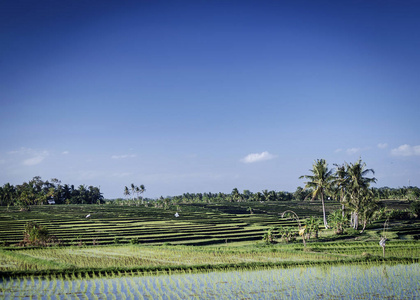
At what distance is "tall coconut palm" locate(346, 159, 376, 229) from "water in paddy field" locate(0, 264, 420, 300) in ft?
76.6

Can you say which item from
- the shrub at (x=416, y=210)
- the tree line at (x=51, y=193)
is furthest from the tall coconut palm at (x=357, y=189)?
the tree line at (x=51, y=193)

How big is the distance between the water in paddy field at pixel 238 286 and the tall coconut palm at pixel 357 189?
2335 centimetres

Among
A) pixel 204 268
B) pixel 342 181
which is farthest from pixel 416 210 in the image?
pixel 204 268

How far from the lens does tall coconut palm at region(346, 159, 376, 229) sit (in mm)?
44656

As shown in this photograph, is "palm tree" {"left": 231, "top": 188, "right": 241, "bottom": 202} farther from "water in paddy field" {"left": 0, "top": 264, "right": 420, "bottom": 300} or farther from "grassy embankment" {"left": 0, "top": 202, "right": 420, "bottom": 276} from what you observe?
"water in paddy field" {"left": 0, "top": 264, "right": 420, "bottom": 300}

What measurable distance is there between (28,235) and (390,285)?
2742cm

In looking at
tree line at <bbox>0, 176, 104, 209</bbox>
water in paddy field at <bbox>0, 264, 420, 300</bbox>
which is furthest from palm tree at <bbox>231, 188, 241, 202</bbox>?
water in paddy field at <bbox>0, 264, 420, 300</bbox>

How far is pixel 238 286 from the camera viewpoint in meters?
18.1

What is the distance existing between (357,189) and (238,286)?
1230 inches

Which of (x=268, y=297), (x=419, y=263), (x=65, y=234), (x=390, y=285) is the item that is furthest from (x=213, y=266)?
(x=65, y=234)

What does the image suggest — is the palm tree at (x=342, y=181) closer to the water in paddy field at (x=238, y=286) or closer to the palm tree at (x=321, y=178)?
the palm tree at (x=321, y=178)

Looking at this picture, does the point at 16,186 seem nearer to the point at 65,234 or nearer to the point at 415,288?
the point at 65,234

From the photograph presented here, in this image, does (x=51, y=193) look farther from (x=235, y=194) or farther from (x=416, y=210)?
(x=416, y=210)

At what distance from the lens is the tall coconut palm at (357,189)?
4466cm
